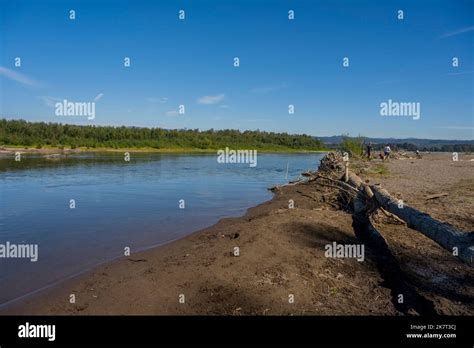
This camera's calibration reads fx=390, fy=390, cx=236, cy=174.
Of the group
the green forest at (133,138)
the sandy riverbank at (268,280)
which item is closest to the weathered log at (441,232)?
the sandy riverbank at (268,280)

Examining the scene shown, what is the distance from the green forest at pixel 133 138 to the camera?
74.2 m

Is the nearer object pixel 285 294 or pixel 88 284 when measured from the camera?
pixel 285 294

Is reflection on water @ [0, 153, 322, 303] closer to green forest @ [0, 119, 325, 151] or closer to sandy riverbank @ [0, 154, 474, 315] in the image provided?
sandy riverbank @ [0, 154, 474, 315]

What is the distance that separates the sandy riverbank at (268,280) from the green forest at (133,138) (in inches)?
2818

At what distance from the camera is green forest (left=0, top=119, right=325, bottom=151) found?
74.2m

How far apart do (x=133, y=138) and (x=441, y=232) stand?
87020mm

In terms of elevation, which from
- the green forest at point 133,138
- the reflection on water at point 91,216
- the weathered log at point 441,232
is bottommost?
the reflection on water at point 91,216

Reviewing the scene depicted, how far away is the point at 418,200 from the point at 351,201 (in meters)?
2.58

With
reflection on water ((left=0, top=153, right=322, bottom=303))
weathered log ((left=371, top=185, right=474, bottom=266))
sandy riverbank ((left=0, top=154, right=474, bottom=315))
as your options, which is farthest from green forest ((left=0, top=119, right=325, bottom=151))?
weathered log ((left=371, top=185, right=474, bottom=266))

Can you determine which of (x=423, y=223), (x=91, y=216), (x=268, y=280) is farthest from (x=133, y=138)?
(x=268, y=280)

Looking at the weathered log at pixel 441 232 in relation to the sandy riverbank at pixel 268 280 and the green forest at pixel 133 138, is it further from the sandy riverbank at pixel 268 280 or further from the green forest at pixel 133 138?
the green forest at pixel 133 138

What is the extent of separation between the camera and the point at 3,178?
25.4 metres
